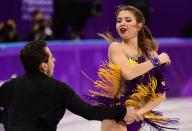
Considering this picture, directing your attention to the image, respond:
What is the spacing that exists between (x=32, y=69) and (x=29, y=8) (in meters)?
8.84

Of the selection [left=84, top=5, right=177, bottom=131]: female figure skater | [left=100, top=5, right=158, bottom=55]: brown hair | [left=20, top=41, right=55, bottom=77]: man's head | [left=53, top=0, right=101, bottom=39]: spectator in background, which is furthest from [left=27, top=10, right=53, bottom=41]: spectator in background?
[left=20, top=41, right=55, bottom=77]: man's head

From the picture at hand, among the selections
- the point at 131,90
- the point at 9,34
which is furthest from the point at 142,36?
the point at 9,34

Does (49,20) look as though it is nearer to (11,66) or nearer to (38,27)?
(38,27)

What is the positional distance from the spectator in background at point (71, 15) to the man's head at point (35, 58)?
7742 mm

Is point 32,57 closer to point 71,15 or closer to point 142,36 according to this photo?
point 142,36

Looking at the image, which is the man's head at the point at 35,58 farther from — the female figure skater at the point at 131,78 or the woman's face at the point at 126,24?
the woman's face at the point at 126,24

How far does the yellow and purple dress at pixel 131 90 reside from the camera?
13.6 feet

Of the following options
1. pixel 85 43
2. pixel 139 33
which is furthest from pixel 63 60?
pixel 139 33

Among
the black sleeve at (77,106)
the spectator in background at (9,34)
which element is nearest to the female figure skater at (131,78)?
the black sleeve at (77,106)

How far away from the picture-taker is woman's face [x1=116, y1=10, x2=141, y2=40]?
4.25 metres

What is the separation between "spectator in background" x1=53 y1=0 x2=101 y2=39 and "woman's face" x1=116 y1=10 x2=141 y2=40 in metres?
6.87

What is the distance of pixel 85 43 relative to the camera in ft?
30.2

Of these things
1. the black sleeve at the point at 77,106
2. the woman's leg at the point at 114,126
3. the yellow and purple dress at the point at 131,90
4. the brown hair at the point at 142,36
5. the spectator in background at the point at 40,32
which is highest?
the brown hair at the point at 142,36

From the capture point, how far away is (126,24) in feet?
13.9
